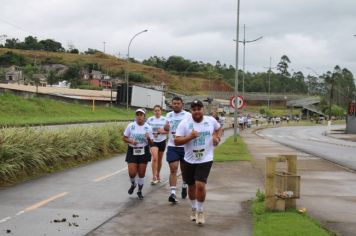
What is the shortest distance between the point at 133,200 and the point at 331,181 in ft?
18.1

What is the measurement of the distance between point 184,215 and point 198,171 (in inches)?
43.9

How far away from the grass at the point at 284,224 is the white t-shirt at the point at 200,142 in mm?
1197

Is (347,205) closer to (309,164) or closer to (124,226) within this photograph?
(124,226)

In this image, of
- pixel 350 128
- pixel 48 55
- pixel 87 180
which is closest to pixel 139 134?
pixel 87 180

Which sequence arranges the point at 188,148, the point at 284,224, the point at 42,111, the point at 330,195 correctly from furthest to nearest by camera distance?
the point at 42,111
the point at 330,195
the point at 188,148
the point at 284,224

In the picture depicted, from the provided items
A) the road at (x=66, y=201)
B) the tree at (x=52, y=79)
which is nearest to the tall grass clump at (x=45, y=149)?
the road at (x=66, y=201)

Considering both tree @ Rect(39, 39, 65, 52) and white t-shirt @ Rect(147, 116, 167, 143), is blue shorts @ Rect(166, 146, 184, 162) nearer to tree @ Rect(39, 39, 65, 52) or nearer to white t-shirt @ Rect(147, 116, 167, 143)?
white t-shirt @ Rect(147, 116, 167, 143)

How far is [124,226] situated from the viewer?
8.37 metres

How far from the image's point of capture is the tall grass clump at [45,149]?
1313cm

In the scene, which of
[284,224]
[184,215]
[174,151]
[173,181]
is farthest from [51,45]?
[284,224]

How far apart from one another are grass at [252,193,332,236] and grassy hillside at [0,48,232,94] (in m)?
145

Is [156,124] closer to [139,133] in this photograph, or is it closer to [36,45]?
[139,133]

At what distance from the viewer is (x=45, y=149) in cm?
1504

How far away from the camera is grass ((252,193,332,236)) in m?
7.61
